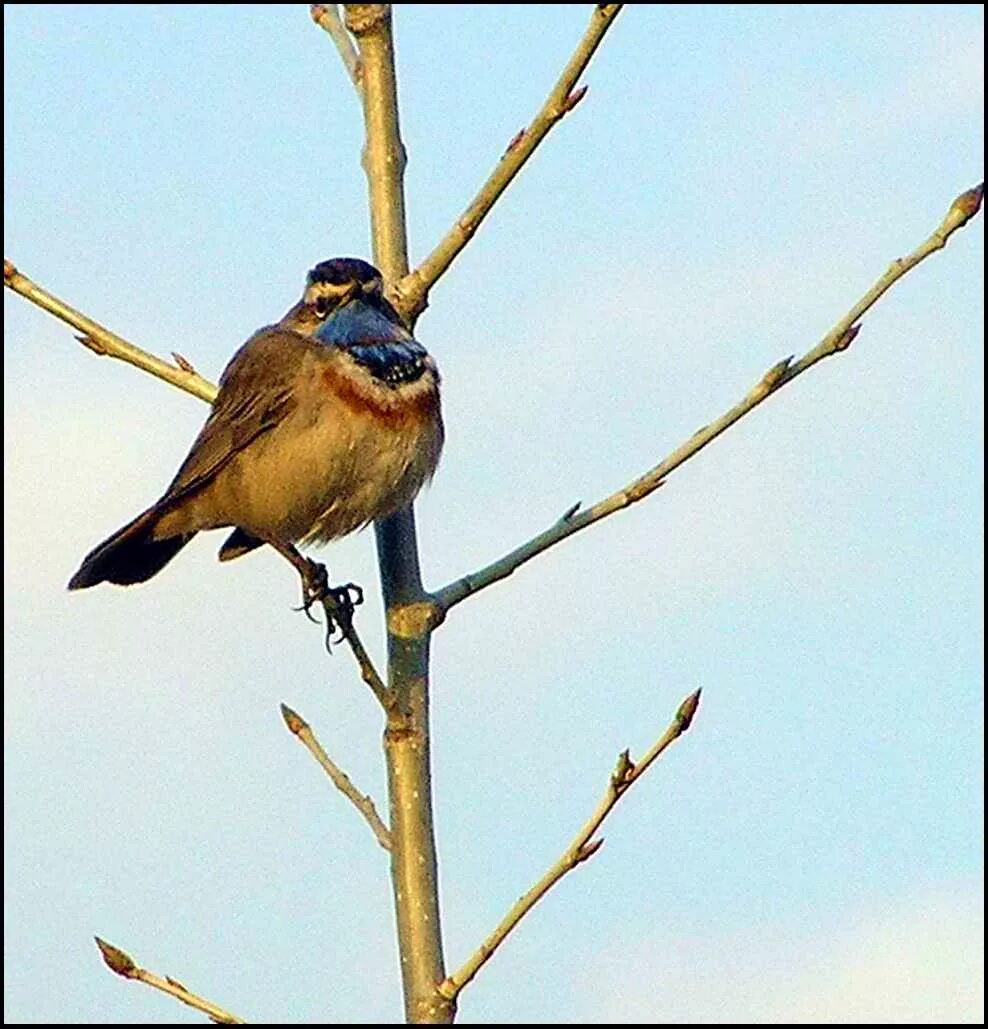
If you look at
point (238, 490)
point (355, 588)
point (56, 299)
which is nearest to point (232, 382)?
point (238, 490)

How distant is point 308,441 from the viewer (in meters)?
6.06

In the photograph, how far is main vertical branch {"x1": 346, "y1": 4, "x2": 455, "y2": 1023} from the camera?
3.31 m

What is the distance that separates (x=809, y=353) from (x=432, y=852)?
1.20 meters

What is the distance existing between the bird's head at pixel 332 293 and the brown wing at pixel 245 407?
10 centimetres

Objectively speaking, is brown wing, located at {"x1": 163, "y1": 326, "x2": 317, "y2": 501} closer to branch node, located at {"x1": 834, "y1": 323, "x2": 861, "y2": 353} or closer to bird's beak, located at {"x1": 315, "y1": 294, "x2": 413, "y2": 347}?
bird's beak, located at {"x1": 315, "y1": 294, "x2": 413, "y2": 347}

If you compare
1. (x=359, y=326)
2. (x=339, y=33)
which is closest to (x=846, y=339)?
(x=339, y=33)

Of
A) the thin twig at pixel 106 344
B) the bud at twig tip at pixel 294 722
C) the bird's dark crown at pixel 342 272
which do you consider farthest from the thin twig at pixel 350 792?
the bird's dark crown at pixel 342 272

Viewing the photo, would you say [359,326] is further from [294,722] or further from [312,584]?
[294,722]

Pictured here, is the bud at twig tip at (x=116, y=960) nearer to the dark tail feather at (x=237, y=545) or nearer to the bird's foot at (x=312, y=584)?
the bird's foot at (x=312, y=584)

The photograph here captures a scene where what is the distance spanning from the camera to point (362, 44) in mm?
4184

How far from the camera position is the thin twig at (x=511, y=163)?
11.9 feet

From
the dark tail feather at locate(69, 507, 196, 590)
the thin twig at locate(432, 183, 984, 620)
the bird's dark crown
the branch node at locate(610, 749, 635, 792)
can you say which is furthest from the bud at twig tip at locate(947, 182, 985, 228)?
the dark tail feather at locate(69, 507, 196, 590)

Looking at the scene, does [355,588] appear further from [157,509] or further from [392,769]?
[392,769]

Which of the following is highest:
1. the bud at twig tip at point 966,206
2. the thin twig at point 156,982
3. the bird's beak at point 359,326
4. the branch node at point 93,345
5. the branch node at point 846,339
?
the bird's beak at point 359,326
